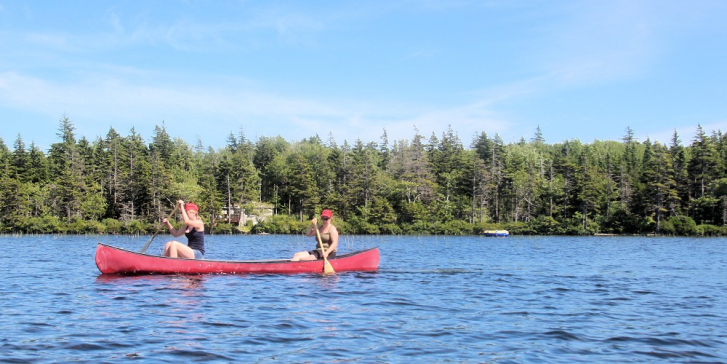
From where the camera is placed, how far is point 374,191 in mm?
93062

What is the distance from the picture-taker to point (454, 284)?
18.0m

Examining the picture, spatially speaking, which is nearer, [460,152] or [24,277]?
[24,277]

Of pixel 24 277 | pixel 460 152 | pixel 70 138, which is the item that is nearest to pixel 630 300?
pixel 24 277

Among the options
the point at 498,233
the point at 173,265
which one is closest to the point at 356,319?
the point at 173,265

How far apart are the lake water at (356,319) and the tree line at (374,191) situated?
6355cm

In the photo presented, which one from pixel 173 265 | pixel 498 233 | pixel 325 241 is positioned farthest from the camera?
pixel 498 233

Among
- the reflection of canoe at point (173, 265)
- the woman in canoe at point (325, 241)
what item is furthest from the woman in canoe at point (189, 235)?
the woman in canoe at point (325, 241)

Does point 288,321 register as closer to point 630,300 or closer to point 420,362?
point 420,362

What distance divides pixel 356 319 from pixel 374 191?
266ft

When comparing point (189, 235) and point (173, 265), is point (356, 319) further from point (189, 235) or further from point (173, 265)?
point (189, 235)

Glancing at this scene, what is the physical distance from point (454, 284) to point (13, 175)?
89381mm

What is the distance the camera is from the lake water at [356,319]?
9.18 m

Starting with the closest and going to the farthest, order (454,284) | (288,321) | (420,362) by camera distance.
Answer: (420,362) → (288,321) → (454,284)

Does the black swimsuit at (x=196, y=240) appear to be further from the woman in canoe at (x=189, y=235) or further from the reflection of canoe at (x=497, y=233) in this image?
the reflection of canoe at (x=497, y=233)
